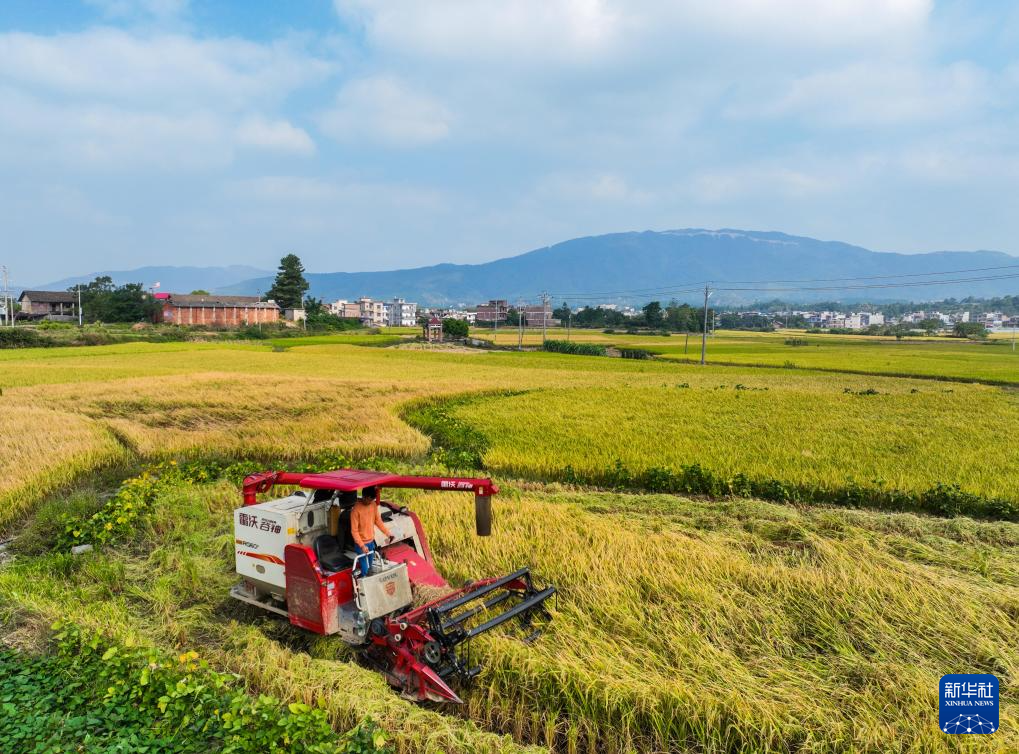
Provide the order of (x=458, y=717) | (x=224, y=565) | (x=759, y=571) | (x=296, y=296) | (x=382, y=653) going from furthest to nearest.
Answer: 1. (x=296, y=296)
2. (x=224, y=565)
3. (x=759, y=571)
4. (x=382, y=653)
5. (x=458, y=717)

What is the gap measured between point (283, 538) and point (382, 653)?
54.5 inches

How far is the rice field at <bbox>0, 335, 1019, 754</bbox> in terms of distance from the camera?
423 centimetres

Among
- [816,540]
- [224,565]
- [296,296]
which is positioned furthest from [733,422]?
[296,296]

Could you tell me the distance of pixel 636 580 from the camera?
6.12 meters

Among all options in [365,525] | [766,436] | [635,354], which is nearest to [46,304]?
[635,354]

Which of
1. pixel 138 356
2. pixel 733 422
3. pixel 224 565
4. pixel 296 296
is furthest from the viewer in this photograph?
pixel 296 296

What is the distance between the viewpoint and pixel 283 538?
17.7 ft

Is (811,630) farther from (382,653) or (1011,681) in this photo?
(382,653)

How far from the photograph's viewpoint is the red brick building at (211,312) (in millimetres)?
78375

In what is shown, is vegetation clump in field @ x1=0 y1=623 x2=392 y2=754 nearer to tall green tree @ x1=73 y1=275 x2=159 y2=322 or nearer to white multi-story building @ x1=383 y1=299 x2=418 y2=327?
tall green tree @ x1=73 y1=275 x2=159 y2=322

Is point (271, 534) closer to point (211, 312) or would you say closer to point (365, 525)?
point (365, 525)

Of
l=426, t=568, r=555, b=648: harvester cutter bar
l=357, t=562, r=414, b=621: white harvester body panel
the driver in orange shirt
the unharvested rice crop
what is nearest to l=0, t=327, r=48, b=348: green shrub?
the unharvested rice crop

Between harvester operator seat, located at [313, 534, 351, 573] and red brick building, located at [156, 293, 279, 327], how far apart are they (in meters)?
79.8

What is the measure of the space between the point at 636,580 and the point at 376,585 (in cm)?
273
